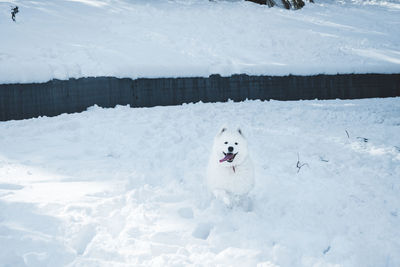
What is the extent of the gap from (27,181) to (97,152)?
1.47 m

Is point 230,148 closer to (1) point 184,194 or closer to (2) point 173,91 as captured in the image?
(1) point 184,194

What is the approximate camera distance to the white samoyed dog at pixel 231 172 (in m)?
3.80

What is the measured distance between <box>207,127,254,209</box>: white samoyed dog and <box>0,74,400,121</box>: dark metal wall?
480cm

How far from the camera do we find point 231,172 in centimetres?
385

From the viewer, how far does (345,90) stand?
9680 mm

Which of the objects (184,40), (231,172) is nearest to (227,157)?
(231,172)

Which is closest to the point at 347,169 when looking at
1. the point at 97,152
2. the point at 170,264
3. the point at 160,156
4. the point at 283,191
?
the point at 283,191

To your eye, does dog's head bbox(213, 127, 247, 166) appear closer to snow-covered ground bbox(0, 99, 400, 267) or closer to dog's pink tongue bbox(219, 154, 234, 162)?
dog's pink tongue bbox(219, 154, 234, 162)

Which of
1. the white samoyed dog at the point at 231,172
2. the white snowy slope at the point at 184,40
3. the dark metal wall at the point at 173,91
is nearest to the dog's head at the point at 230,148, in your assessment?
the white samoyed dog at the point at 231,172

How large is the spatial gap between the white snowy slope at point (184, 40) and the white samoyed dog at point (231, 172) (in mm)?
5139

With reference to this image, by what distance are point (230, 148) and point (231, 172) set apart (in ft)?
1.06

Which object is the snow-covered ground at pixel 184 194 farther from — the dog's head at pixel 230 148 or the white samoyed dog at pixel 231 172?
the dog's head at pixel 230 148

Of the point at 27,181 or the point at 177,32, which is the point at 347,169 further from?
the point at 177,32

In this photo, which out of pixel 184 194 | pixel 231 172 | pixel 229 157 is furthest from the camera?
pixel 184 194
